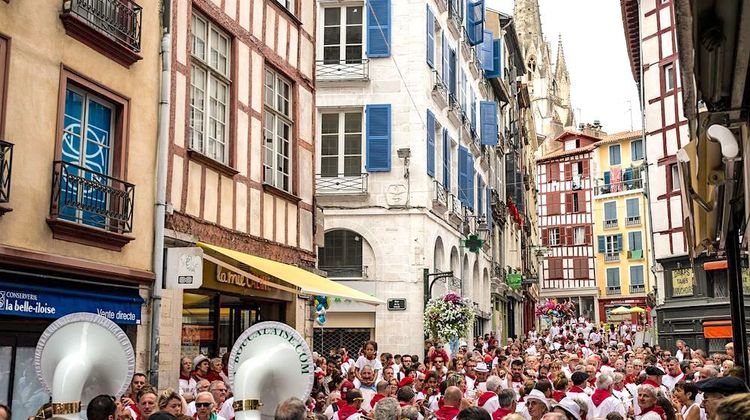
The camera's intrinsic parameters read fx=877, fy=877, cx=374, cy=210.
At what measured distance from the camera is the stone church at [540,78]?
110625 mm

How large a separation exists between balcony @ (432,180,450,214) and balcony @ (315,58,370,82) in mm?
3502

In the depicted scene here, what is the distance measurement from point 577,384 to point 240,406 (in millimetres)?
4940

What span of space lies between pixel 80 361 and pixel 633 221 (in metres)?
64.9

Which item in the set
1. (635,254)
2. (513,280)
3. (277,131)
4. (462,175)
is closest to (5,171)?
(277,131)

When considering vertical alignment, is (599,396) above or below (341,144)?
below

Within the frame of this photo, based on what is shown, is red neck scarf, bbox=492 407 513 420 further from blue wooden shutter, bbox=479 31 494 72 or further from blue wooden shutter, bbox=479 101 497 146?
blue wooden shutter, bbox=479 31 494 72

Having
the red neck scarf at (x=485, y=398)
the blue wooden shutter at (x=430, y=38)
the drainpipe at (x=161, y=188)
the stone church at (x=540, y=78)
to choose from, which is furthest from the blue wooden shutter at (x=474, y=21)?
the stone church at (x=540, y=78)

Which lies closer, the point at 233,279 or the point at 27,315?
the point at 27,315

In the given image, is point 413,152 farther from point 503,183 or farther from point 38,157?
point 503,183

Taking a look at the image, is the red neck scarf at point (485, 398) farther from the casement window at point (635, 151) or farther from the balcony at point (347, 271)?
the casement window at point (635, 151)

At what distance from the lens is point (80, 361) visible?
223 inches

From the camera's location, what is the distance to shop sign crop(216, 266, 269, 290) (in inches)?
502

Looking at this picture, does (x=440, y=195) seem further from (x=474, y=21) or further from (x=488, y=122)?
(x=488, y=122)

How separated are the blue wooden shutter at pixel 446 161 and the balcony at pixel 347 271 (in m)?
4.15
